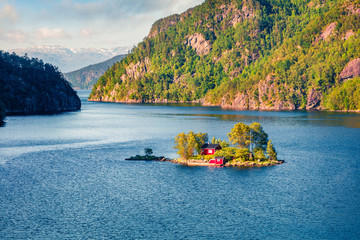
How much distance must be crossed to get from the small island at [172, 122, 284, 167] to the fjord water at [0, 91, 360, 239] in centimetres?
Result: 425

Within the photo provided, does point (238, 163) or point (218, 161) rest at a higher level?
point (218, 161)

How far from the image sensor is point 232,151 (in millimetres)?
101500

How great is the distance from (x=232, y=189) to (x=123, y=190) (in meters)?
20.7

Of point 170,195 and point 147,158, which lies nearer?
point 170,195

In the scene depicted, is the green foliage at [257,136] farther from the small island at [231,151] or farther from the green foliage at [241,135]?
the green foliage at [241,135]

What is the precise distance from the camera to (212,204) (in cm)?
6812

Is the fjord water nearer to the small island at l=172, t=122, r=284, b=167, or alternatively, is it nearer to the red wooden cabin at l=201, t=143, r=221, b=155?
the small island at l=172, t=122, r=284, b=167

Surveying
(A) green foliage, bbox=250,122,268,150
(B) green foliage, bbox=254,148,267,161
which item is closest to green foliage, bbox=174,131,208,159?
(A) green foliage, bbox=250,122,268,150

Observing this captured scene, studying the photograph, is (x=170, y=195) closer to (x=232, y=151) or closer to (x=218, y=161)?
(x=218, y=161)

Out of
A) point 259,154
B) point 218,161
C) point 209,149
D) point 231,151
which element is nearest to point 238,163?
point 218,161

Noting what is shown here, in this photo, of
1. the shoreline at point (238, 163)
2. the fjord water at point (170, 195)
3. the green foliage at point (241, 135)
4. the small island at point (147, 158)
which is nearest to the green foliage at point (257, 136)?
the green foliage at point (241, 135)

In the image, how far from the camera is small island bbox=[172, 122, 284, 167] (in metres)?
97.3

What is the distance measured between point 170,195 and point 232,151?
32677 millimetres

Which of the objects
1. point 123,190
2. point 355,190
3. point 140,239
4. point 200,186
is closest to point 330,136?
point 355,190
